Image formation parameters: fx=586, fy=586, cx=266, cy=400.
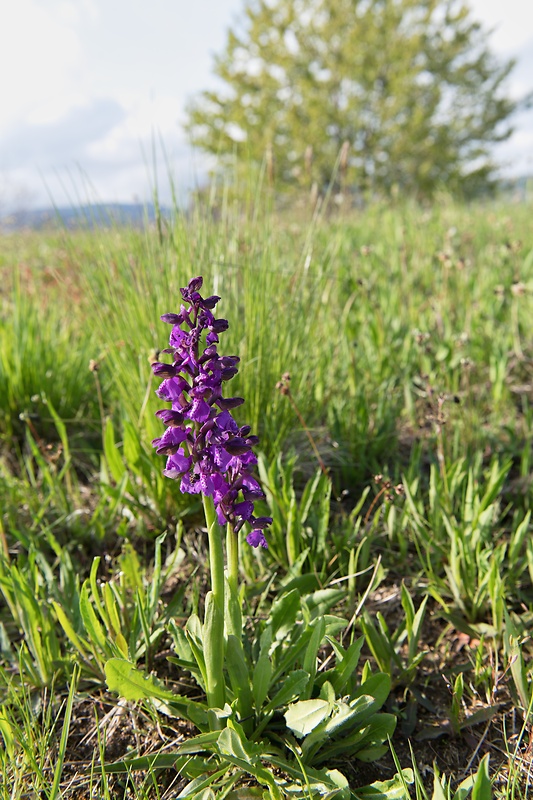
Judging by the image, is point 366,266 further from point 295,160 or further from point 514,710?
point 295,160

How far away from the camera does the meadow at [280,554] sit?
4.46ft

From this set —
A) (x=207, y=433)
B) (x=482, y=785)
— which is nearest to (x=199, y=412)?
(x=207, y=433)

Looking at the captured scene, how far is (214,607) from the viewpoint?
1.21 metres

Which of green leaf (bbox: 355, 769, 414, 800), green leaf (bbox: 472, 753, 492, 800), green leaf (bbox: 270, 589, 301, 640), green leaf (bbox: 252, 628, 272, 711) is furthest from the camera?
green leaf (bbox: 270, 589, 301, 640)

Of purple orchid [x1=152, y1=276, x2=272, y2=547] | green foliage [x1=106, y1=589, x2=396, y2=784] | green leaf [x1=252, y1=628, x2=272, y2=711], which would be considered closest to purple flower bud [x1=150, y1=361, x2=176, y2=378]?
purple orchid [x1=152, y1=276, x2=272, y2=547]

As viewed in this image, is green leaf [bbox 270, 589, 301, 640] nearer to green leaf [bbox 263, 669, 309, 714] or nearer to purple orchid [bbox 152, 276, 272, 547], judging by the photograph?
green leaf [bbox 263, 669, 309, 714]

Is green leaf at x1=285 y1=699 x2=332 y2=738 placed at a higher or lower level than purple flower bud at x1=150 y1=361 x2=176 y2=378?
lower

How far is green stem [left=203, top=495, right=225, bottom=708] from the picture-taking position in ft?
3.88

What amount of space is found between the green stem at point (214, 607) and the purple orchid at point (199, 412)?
0.05m

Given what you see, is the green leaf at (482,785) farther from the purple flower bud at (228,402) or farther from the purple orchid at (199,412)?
the purple flower bud at (228,402)

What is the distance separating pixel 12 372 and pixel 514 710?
2.27 m

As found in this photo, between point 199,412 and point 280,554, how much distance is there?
3.00ft

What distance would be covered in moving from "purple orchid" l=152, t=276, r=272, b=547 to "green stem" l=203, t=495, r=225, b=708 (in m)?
0.05

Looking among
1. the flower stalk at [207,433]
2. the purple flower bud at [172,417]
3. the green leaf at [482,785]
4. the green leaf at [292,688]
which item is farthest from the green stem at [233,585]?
the green leaf at [482,785]
